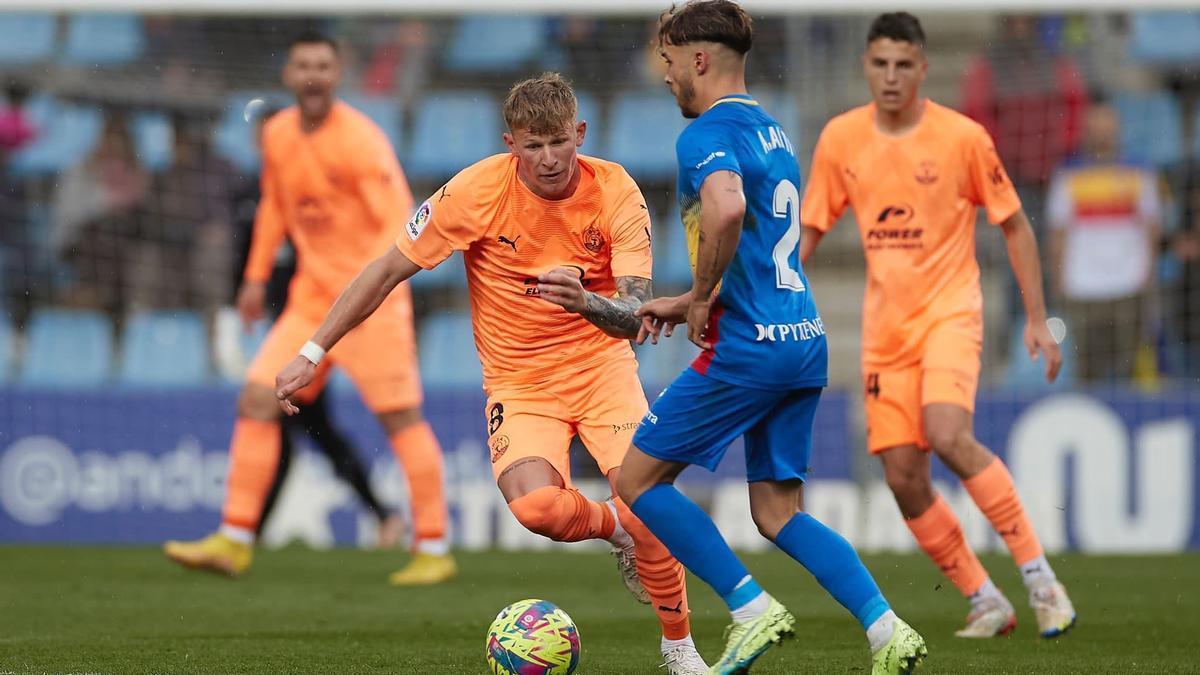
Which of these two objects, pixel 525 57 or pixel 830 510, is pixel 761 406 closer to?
pixel 830 510

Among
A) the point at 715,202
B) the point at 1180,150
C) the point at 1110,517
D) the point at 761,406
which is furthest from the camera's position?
the point at 1180,150

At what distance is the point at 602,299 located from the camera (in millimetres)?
5461

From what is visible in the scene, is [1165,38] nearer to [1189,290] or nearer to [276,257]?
[1189,290]

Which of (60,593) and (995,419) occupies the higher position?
(995,419)

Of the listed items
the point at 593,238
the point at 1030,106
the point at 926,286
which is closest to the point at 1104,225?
the point at 1030,106

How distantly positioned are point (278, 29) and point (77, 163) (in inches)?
82.6

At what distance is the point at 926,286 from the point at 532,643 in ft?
9.23

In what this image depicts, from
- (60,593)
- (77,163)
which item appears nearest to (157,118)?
(77,163)

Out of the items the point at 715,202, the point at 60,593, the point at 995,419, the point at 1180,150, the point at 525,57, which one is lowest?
the point at 60,593

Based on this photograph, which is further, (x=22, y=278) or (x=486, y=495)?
(x=22, y=278)

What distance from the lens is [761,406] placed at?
5301 mm

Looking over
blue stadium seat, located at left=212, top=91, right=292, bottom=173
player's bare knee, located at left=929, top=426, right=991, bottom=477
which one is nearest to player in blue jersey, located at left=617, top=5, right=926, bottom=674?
player's bare knee, located at left=929, top=426, right=991, bottom=477

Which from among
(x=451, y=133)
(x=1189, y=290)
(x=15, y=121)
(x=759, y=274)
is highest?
(x=15, y=121)

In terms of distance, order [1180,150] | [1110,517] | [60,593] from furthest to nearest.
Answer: [1180,150] → [1110,517] → [60,593]
